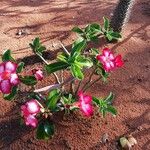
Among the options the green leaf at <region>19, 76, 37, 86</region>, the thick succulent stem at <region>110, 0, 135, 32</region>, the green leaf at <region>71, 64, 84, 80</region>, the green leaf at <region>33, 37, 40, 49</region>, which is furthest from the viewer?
the thick succulent stem at <region>110, 0, 135, 32</region>

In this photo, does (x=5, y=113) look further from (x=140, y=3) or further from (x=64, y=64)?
(x=140, y=3)

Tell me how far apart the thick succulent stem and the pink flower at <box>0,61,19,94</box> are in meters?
1.82

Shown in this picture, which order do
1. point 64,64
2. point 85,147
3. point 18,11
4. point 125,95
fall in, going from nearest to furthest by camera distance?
point 64,64, point 85,147, point 125,95, point 18,11

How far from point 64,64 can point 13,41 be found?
168cm

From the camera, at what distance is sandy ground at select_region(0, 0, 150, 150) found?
3.03 metres

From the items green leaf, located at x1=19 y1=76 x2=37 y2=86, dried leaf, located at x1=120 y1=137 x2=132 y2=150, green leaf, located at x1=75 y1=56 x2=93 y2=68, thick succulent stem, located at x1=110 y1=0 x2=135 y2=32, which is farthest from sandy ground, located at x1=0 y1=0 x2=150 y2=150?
green leaf, located at x1=75 y1=56 x2=93 y2=68

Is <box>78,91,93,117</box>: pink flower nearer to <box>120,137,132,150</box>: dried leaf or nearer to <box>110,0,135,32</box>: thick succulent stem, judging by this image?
<box>120,137,132,150</box>: dried leaf

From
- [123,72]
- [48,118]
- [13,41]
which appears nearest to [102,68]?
[48,118]

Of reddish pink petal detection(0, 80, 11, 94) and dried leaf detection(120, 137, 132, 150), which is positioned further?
dried leaf detection(120, 137, 132, 150)

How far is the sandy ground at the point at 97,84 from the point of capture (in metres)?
3.03

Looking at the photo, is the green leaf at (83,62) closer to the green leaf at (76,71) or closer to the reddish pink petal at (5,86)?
the green leaf at (76,71)

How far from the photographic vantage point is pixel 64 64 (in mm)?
2500

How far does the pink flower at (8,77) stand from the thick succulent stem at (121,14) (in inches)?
71.6

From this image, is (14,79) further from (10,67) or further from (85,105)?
(85,105)
